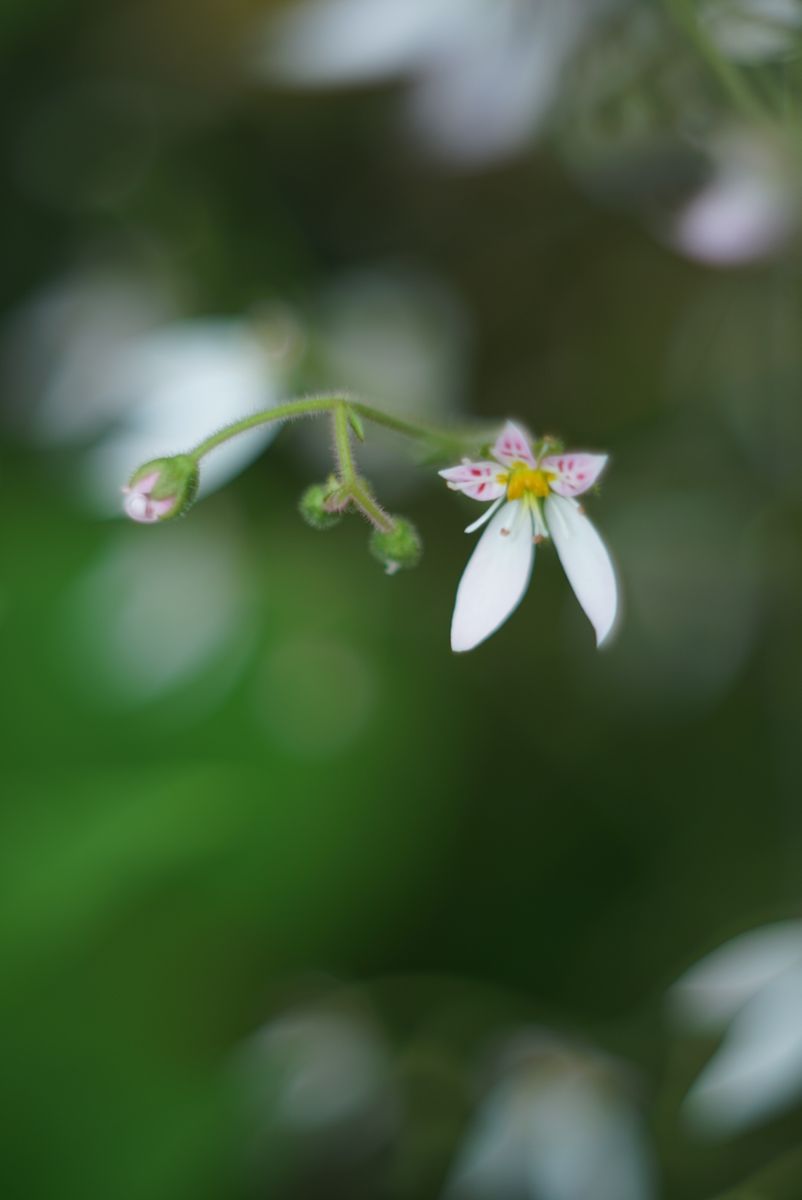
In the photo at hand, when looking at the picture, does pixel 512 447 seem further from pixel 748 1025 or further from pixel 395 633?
pixel 395 633

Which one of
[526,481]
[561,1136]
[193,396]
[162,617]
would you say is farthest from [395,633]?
[526,481]

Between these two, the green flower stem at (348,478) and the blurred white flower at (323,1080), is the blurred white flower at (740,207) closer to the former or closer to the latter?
the green flower stem at (348,478)

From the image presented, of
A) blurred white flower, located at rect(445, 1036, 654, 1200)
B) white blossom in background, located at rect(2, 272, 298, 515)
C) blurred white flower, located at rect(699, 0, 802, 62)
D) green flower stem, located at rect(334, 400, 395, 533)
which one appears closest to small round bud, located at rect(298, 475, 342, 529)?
green flower stem, located at rect(334, 400, 395, 533)

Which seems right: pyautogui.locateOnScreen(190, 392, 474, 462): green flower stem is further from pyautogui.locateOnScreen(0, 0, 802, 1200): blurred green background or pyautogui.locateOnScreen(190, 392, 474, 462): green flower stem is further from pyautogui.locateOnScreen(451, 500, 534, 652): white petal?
pyautogui.locateOnScreen(0, 0, 802, 1200): blurred green background

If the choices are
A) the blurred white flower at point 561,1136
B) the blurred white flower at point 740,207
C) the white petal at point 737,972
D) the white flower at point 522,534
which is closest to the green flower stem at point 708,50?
the blurred white flower at point 740,207

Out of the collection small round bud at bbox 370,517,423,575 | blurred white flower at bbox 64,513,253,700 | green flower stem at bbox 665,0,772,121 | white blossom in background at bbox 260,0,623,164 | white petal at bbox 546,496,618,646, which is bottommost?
white petal at bbox 546,496,618,646

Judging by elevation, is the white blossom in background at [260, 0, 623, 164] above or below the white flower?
above
